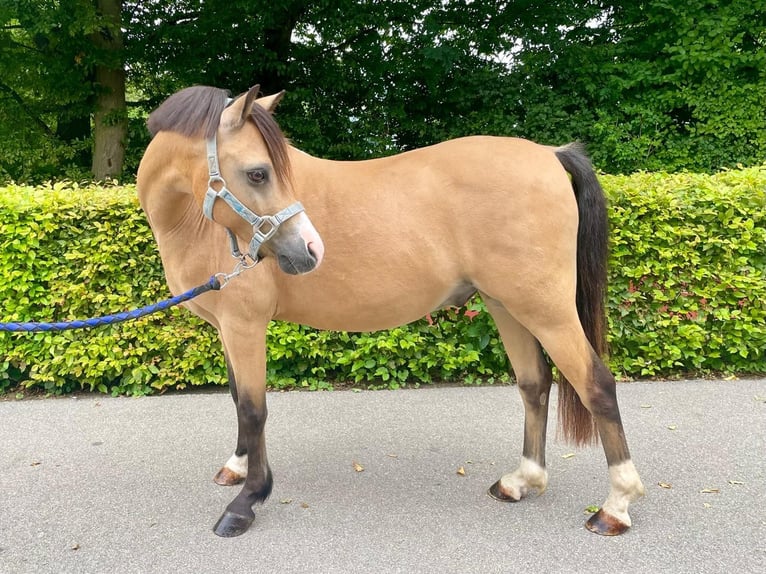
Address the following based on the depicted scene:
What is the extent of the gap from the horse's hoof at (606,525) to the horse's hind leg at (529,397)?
0.36 m

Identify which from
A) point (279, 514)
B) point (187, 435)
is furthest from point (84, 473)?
point (279, 514)

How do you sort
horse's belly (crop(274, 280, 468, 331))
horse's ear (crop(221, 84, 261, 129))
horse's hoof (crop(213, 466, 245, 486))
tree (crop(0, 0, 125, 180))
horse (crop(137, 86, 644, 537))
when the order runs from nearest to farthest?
horse's ear (crop(221, 84, 261, 129)) < horse (crop(137, 86, 644, 537)) < horse's belly (crop(274, 280, 468, 331)) < horse's hoof (crop(213, 466, 245, 486)) < tree (crop(0, 0, 125, 180))

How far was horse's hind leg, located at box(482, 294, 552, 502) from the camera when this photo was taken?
9.34 feet

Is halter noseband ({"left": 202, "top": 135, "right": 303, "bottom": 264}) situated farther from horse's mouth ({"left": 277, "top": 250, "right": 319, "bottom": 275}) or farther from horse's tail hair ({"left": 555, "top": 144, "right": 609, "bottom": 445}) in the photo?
horse's tail hair ({"left": 555, "top": 144, "right": 609, "bottom": 445})

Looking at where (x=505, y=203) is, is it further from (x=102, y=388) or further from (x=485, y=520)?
(x=102, y=388)

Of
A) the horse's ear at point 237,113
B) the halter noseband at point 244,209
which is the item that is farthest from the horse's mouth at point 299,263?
the horse's ear at point 237,113

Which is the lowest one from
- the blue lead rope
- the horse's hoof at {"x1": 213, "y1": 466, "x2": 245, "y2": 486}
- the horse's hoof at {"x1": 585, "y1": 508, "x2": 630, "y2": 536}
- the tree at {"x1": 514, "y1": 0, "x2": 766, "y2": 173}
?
the horse's hoof at {"x1": 213, "y1": 466, "x2": 245, "y2": 486}

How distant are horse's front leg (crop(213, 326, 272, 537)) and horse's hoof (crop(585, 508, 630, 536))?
5.41ft

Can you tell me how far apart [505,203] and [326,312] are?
103cm

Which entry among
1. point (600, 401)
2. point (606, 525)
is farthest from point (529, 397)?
point (606, 525)

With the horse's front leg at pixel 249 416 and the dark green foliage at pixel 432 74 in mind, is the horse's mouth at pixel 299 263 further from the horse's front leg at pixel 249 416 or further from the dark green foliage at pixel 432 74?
the dark green foliage at pixel 432 74

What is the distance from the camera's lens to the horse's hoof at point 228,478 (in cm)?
303

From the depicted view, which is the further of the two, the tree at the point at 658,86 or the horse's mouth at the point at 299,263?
the tree at the point at 658,86

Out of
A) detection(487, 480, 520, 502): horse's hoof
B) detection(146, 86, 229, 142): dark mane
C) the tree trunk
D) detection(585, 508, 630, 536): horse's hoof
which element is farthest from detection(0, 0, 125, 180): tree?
detection(585, 508, 630, 536): horse's hoof
